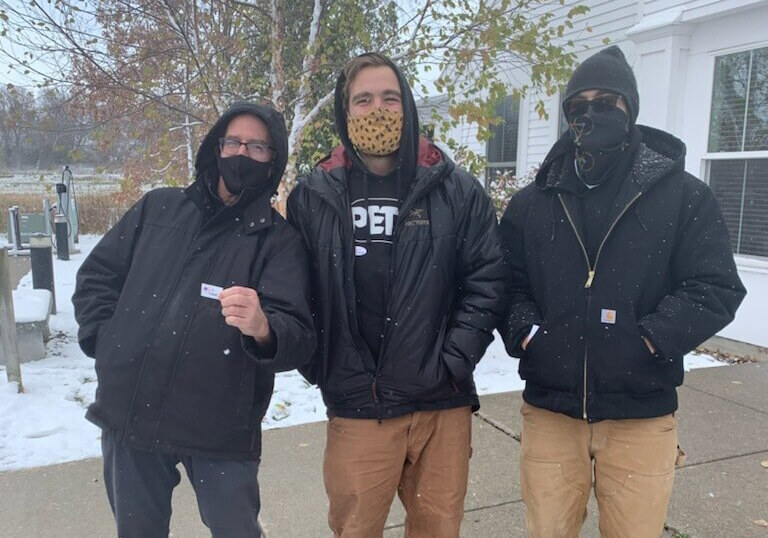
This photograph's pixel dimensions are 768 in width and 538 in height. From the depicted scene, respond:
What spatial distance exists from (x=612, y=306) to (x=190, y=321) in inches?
58.1

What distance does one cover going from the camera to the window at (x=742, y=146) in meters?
6.00

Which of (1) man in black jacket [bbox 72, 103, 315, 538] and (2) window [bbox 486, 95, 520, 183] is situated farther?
(2) window [bbox 486, 95, 520, 183]

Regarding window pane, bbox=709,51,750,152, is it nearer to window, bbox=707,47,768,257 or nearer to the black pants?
window, bbox=707,47,768,257

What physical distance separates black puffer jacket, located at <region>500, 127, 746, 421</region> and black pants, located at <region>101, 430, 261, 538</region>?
3.72 feet

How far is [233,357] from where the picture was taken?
2.16 m

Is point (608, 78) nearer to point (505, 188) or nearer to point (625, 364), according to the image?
point (625, 364)

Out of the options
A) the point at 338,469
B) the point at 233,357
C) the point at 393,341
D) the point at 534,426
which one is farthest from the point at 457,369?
the point at 233,357

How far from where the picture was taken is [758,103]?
602cm

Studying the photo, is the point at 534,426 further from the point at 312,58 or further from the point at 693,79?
the point at 693,79

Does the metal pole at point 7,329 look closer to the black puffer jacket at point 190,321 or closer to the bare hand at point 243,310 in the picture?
the black puffer jacket at point 190,321

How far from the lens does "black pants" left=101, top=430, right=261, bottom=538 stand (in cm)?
216

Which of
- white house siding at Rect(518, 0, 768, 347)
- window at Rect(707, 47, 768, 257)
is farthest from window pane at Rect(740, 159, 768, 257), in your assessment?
white house siding at Rect(518, 0, 768, 347)

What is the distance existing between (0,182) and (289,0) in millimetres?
20174

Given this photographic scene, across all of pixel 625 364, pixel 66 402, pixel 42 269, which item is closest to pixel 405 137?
pixel 625 364
